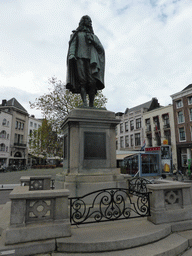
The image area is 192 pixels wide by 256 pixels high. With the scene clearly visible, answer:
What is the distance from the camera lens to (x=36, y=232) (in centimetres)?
322

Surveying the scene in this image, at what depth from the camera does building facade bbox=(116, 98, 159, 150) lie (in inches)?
1710

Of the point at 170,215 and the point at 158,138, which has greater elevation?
the point at 158,138

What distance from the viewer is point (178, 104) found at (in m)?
34.6

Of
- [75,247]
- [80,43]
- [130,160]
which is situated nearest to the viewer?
[75,247]

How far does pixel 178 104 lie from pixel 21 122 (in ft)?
137

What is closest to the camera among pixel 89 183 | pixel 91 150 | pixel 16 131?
pixel 89 183

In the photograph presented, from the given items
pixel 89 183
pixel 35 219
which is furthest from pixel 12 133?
pixel 35 219

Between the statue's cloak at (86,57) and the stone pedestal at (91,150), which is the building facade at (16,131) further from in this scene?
the stone pedestal at (91,150)

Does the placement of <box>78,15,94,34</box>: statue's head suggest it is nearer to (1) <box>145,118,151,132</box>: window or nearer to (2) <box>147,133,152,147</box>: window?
(2) <box>147,133,152,147</box>: window

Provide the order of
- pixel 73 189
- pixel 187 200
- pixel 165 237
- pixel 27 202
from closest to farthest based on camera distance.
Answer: pixel 27 202
pixel 165 237
pixel 187 200
pixel 73 189

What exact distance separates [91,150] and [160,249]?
296cm

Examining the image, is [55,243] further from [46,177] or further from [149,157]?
[149,157]

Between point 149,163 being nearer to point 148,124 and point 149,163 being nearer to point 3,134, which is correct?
point 148,124

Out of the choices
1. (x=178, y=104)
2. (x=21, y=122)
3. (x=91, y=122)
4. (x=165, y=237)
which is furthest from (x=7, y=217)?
(x=21, y=122)
